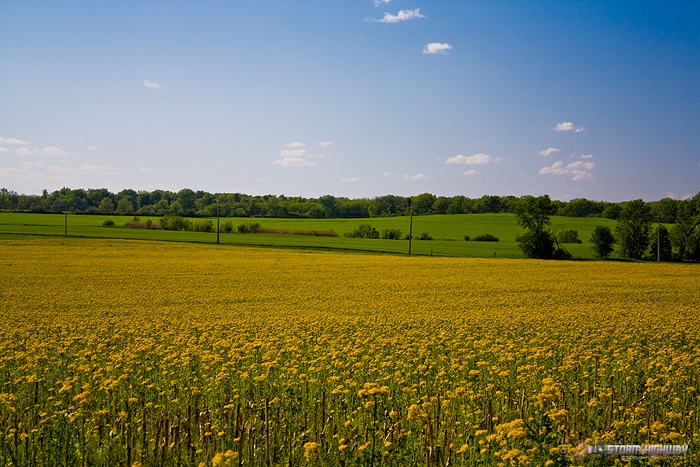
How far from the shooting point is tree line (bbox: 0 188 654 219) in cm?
12712

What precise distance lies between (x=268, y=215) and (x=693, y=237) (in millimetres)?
94520

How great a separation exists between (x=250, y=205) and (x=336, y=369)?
437ft

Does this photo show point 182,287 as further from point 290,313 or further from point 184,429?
point 184,429

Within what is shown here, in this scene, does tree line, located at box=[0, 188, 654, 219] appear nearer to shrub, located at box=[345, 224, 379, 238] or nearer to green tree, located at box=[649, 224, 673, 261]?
shrub, located at box=[345, 224, 379, 238]

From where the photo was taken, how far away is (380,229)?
370ft

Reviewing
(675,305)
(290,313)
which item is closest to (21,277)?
(290,313)

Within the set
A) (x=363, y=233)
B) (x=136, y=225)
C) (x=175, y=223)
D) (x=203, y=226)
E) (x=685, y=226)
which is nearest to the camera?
(x=685, y=226)

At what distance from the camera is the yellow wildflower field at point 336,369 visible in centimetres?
605

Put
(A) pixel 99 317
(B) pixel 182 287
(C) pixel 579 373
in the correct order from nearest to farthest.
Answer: (C) pixel 579 373
(A) pixel 99 317
(B) pixel 182 287

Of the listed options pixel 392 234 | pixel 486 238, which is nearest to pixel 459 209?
pixel 486 238

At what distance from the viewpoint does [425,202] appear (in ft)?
529

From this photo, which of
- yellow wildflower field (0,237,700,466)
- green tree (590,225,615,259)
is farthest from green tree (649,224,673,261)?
yellow wildflower field (0,237,700,466)

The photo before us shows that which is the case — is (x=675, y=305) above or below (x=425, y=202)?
below

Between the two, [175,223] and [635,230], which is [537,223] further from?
[175,223]
